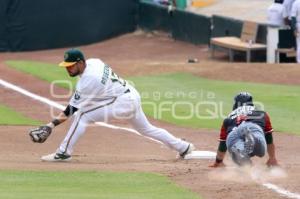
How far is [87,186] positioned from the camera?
9.30 metres

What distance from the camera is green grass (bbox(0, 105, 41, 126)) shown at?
1539cm

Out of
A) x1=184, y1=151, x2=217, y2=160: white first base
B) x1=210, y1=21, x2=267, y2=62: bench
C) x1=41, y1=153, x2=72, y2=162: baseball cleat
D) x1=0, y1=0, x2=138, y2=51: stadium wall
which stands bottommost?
x1=184, y1=151, x2=217, y2=160: white first base

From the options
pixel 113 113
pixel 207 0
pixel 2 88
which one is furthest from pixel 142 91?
pixel 207 0

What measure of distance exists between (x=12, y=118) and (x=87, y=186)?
271 inches

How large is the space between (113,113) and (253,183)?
2405 millimetres

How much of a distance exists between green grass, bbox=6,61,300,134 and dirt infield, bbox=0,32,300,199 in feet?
1.80

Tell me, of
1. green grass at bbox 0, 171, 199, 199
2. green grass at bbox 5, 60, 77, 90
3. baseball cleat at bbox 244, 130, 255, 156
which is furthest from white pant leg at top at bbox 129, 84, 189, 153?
green grass at bbox 5, 60, 77, 90

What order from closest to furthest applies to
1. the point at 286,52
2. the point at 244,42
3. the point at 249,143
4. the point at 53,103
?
the point at 249,143
the point at 53,103
the point at 286,52
the point at 244,42

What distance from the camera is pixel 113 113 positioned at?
11.1m

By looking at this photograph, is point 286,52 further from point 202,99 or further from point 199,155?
point 199,155

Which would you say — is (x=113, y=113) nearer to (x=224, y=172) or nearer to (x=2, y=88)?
(x=224, y=172)

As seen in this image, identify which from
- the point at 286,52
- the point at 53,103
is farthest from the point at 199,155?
the point at 286,52

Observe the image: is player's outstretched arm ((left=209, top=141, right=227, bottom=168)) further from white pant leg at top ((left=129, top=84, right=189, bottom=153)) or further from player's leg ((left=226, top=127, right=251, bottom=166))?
white pant leg at top ((left=129, top=84, right=189, bottom=153))

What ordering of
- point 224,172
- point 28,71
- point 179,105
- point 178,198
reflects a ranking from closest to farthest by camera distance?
point 178,198 → point 224,172 → point 179,105 → point 28,71
